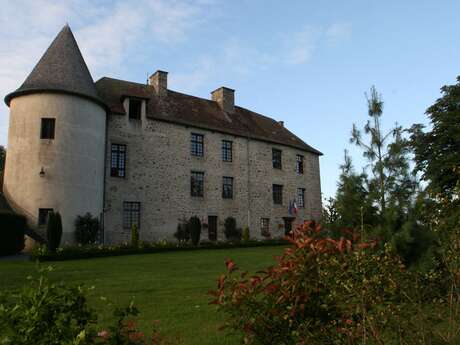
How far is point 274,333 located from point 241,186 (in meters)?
22.4

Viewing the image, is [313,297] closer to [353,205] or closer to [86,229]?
[353,205]

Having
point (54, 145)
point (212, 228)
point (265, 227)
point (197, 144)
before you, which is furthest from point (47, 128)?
point (265, 227)

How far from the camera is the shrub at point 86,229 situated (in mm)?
18453

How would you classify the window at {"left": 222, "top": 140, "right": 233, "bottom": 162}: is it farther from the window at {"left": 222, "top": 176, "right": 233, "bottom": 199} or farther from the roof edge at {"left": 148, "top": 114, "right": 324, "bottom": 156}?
the window at {"left": 222, "top": 176, "right": 233, "bottom": 199}

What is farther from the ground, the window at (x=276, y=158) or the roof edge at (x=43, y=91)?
the roof edge at (x=43, y=91)

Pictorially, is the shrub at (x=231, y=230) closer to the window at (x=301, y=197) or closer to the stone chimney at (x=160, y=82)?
the window at (x=301, y=197)

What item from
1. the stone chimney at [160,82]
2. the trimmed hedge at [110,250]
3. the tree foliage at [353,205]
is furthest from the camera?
the stone chimney at [160,82]

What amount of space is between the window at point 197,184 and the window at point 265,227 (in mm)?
5039

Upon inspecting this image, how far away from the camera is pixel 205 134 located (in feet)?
82.5

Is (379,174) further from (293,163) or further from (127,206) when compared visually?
(293,163)

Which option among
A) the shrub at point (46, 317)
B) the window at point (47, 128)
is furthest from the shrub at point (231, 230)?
the shrub at point (46, 317)

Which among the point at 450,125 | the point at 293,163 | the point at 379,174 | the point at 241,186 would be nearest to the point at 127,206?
the point at 241,186

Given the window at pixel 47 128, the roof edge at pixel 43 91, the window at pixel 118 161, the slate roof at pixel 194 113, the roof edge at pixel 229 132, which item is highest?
the slate roof at pixel 194 113

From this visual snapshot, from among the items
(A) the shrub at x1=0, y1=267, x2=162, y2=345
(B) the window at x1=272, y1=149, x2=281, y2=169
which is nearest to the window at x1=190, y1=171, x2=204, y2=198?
(B) the window at x1=272, y1=149, x2=281, y2=169
